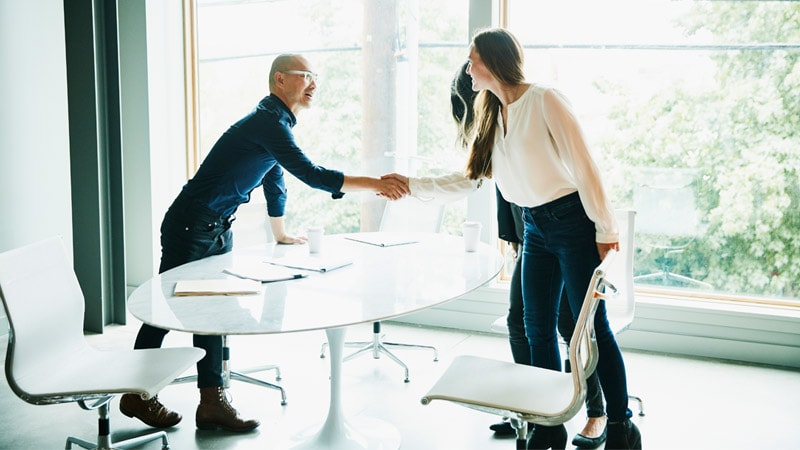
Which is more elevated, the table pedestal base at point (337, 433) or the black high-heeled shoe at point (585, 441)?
the table pedestal base at point (337, 433)

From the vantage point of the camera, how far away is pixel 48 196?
181 inches

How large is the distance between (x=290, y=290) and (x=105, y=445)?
31.1 inches

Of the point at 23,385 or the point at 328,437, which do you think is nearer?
the point at 23,385

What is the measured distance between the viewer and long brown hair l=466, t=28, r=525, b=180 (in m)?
2.68

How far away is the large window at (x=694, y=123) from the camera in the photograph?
4102 millimetres

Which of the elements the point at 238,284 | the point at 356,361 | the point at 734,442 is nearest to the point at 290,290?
the point at 238,284

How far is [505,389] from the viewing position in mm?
2270

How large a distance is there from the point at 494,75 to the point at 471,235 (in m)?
0.80

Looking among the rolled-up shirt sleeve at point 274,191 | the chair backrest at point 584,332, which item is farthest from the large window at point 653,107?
the chair backrest at point 584,332

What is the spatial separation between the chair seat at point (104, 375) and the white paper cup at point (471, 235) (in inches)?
47.5

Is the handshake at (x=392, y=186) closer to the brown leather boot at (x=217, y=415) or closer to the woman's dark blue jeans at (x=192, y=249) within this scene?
the woman's dark blue jeans at (x=192, y=249)

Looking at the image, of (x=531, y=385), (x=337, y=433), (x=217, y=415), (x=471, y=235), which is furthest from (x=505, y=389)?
(x=217, y=415)

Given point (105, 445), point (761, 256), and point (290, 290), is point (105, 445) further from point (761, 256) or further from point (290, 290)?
point (761, 256)

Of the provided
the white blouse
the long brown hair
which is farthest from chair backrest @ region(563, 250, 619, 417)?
the long brown hair
